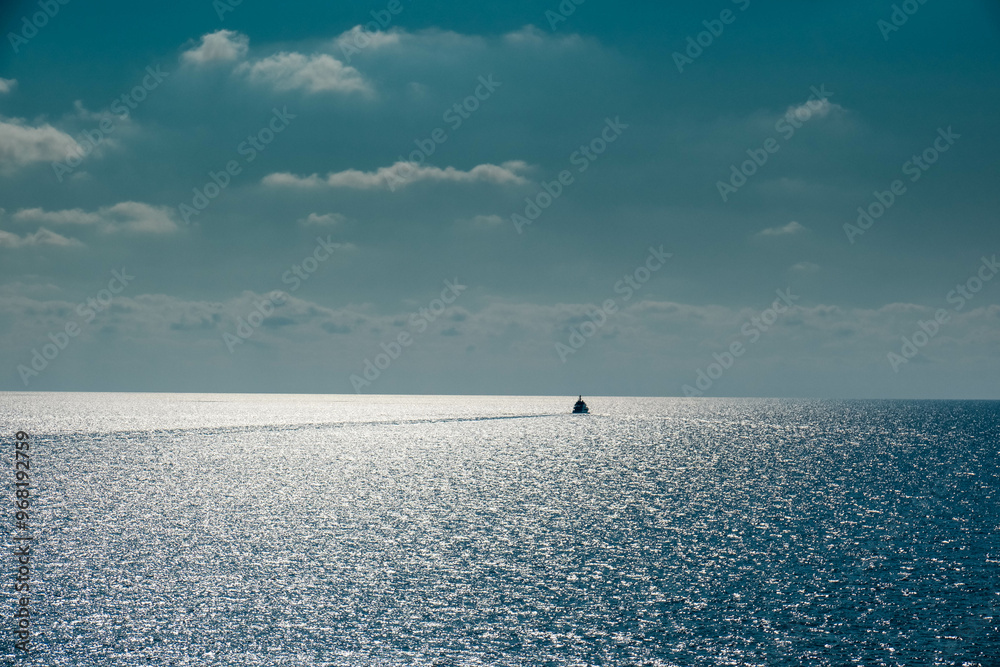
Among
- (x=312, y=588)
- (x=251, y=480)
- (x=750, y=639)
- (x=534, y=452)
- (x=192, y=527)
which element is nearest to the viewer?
(x=750, y=639)

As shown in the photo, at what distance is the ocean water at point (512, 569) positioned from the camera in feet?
124

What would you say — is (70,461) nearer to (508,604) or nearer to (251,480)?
(251,480)

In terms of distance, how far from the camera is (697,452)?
16225cm

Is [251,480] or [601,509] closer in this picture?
[601,509]

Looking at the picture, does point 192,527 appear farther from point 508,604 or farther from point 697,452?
point 697,452

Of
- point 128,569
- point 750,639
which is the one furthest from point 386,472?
point 750,639

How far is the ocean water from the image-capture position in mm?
37688

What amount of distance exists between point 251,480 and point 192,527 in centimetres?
4041

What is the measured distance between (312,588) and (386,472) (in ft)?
246

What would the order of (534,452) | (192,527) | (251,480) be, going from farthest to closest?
(534,452) → (251,480) → (192,527)

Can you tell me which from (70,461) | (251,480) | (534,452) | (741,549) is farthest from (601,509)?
(70,461)

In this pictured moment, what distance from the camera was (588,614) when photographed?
1689 inches

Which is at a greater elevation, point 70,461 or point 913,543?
point 70,461

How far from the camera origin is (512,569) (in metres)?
53.8
